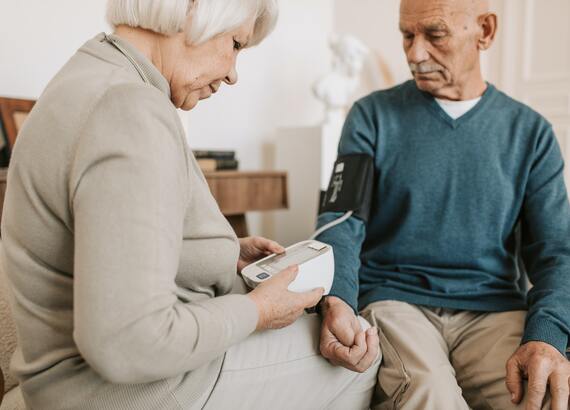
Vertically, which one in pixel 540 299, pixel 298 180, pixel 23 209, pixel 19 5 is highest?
pixel 19 5

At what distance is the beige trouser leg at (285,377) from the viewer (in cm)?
71

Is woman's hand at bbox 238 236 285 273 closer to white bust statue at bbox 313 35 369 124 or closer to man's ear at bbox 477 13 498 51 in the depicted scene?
man's ear at bbox 477 13 498 51

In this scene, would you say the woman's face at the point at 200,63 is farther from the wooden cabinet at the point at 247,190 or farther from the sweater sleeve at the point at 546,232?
the wooden cabinet at the point at 247,190

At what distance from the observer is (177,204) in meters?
0.56

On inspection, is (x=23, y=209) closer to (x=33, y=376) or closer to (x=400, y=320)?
(x=33, y=376)

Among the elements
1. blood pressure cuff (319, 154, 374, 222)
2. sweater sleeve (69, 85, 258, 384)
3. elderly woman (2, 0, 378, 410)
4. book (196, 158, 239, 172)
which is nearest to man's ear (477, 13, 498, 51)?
blood pressure cuff (319, 154, 374, 222)

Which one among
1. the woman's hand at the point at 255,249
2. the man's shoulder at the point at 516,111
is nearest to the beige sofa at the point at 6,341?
the woman's hand at the point at 255,249

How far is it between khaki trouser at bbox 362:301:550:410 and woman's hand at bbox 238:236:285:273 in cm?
25

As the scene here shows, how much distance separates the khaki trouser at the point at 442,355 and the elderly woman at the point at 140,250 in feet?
0.38

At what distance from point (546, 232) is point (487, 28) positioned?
0.47m

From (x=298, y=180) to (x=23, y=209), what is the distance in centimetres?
194

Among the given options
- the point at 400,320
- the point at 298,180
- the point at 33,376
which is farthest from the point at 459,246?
the point at 298,180

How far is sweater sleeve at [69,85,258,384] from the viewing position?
504mm

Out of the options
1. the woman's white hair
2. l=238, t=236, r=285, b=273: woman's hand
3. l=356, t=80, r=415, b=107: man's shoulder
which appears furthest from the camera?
l=356, t=80, r=415, b=107: man's shoulder
